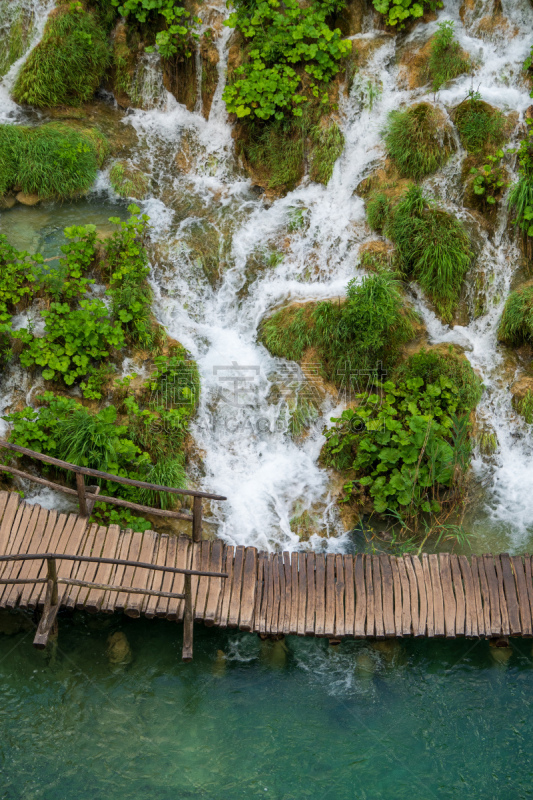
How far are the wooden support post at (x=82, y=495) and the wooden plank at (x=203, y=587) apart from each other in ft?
4.41

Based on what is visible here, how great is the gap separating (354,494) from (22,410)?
4.22 m

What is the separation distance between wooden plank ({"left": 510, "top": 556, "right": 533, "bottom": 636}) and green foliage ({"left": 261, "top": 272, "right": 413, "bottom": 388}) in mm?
3064

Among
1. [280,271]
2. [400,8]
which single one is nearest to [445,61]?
[400,8]

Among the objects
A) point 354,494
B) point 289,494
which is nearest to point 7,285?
point 289,494

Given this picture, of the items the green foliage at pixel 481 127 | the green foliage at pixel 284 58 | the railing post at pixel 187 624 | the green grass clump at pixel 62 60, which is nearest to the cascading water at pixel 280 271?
the green foliage at pixel 481 127

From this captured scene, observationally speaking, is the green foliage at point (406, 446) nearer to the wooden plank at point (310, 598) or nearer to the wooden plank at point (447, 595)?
the wooden plank at point (447, 595)

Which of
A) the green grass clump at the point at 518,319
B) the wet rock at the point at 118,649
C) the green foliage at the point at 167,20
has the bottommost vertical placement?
the wet rock at the point at 118,649

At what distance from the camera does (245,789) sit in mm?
6547

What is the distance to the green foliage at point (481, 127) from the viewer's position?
10.2 metres

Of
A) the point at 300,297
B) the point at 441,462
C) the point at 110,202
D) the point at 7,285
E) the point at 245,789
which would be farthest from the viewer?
the point at 110,202

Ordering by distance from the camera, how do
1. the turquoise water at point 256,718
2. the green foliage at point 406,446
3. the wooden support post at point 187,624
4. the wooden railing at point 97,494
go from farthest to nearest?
the green foliage at point 406,446, the wooden railing at point 97,494, the wooden support post at point 187,624, the turquoise water at point 256,718

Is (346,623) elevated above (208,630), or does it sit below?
above

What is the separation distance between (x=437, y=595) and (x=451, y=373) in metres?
3.01

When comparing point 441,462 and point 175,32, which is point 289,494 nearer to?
point 441,462
